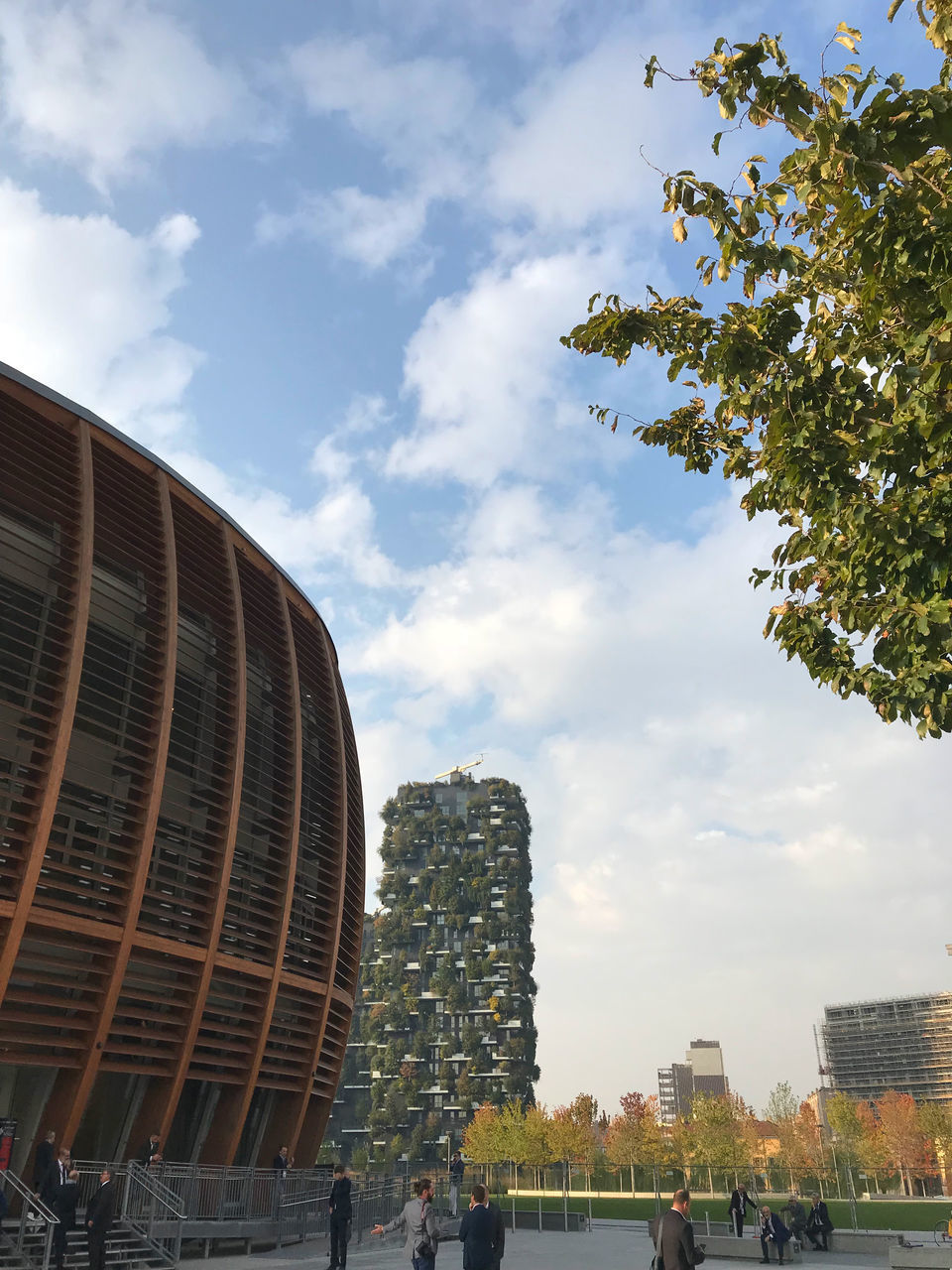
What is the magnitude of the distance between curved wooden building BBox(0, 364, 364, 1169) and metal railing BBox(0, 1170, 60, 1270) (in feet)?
7.88

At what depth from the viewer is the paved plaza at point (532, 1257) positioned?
15961mm

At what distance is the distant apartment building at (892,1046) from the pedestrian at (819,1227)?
137 metres

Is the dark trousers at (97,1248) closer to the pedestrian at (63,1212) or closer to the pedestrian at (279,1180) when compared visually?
the pedestrian at (63,1212)

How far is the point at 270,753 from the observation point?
2164 centimetres

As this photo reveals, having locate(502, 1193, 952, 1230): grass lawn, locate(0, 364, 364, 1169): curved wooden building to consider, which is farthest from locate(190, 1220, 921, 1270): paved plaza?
locate(502, 1193, 952, 1230): grass lawn

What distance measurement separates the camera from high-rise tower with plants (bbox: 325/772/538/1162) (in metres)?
102

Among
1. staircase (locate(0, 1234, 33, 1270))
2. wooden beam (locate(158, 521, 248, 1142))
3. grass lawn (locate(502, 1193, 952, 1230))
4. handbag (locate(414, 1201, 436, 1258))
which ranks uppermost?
wooden beam (locate(158, 521, 248, 1142))

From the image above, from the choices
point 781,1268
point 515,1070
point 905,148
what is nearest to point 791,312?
point 905,148

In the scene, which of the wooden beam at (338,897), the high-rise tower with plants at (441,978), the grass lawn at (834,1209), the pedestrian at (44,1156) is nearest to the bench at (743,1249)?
the grass lawn at (834,1209)

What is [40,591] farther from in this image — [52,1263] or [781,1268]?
[781,1268]

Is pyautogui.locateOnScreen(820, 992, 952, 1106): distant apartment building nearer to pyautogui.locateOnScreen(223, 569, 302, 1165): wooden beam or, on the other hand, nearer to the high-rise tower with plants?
the high-rise tower with plants

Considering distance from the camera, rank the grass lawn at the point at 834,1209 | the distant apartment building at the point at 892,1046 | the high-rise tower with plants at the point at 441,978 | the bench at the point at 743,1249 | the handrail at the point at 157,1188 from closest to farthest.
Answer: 1. the handrail at the point at 157,1188
2. the bench at the point at 743,1249
3. the grass lawn at the point at 834,1209
4. the high-rise tower with plants at the point at 441,978
5. the distant apartment building at the point at 892,1046

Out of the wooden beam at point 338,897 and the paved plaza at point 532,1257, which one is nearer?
the paved plaza at point 532,1257

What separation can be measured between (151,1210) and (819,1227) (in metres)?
15.5
